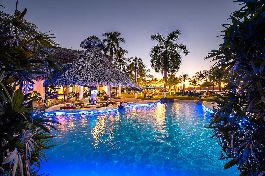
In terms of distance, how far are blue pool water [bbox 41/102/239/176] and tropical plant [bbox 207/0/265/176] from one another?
5820 mm

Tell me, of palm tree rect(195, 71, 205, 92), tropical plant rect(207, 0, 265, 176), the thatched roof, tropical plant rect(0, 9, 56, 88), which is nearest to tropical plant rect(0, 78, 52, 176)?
tropical plant rect(0, 9, 56, 88)

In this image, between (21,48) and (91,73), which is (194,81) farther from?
(21,48)

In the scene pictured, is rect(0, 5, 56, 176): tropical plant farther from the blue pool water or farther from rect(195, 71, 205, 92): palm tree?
rect(195, 71, 205, 92): palm tree

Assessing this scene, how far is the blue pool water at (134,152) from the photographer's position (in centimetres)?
933

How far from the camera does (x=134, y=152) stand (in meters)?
11.5

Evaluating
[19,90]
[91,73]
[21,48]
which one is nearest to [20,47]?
[21,48]

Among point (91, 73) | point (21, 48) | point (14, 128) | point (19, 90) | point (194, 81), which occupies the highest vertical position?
point (194, 81)

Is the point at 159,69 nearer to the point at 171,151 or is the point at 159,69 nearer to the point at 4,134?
the point at 171,151

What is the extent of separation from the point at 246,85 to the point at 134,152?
8888 mm

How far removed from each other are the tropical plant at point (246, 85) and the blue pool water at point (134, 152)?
5.82 meters

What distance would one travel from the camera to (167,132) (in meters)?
15.7

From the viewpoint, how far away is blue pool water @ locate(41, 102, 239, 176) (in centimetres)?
933

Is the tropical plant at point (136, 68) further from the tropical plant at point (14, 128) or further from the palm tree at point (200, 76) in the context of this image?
the tropical plant at point (14, 128)

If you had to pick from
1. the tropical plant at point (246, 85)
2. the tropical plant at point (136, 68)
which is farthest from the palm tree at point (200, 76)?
the tropical plant at point (246, 85)
